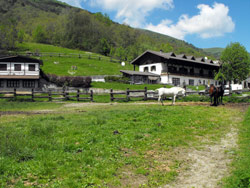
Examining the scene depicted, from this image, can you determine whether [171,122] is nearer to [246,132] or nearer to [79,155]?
[246,132]

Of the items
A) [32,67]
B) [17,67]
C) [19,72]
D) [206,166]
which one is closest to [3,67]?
[17,67]

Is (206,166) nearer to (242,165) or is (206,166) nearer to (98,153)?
(242,165)

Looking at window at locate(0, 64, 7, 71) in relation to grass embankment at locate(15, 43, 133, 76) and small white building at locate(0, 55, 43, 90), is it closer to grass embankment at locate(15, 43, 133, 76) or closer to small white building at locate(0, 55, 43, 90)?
small white building at locate(0, 55, 43, 90)

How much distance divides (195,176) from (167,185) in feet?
3.02

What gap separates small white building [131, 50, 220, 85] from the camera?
2168 inches

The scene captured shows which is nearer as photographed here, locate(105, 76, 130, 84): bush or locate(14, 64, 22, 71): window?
locate(14, 64, 22, 71): window

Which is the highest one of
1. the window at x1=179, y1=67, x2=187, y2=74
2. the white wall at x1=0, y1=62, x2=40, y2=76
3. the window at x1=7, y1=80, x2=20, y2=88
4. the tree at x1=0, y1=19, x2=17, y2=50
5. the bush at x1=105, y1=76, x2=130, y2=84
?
the tree at x1=0, y1=19, x2=17, y2=50

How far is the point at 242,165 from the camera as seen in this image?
5.59m

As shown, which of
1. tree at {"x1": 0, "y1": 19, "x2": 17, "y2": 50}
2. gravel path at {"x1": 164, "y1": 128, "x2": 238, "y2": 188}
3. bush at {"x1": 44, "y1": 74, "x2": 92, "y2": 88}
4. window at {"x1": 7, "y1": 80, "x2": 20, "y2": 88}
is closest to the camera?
gravel path at {"x1": 164, "y1": 128, "x2": 238, "y2": 188}

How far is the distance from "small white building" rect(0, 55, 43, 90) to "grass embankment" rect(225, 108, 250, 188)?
3879 cm

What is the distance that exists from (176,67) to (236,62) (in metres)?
16.4

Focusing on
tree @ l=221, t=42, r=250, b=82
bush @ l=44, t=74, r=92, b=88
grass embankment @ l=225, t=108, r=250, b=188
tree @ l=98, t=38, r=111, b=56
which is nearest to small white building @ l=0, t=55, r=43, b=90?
bush @ l=44, t=74, r=92, b=88

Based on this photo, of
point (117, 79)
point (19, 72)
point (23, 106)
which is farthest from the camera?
point (117, 79)

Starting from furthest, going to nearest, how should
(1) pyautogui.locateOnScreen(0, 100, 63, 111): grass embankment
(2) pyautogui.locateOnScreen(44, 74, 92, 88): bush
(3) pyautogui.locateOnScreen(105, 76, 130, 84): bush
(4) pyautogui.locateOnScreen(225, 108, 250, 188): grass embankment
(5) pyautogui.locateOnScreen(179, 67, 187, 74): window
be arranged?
(5) pyautogui.locateOnScreen(179, 67, 187, 74): window, (3) pyautogui.locateOnScreen(105, 76, 130, 84): bush, (2) pyautogui.locateOnScreen(44, 74, 92, 88): bush, (1) pyautogui.locateOnScreen(0, 100, 63, 111): grass embankment, (4) pyautogui.locateOnScreen(225, 108, 250, 188): grass embankment
